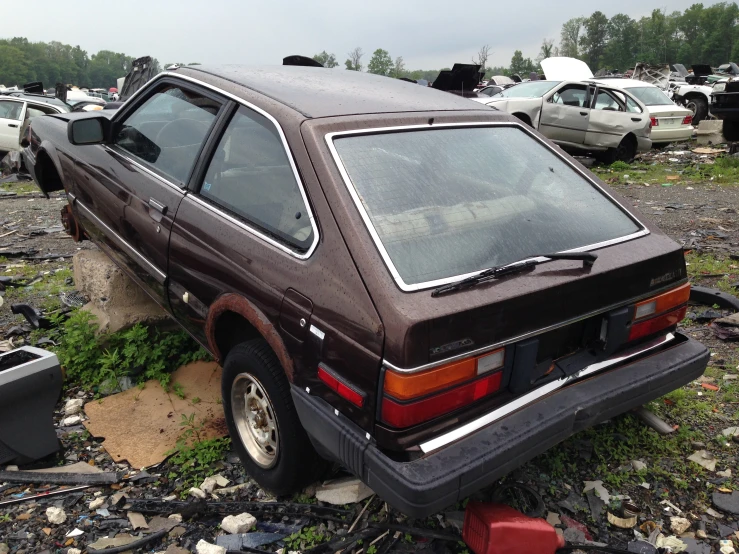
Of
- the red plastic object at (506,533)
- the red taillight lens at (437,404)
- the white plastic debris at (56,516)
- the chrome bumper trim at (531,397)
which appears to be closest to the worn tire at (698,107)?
the chrome bumper trim at (531,397)

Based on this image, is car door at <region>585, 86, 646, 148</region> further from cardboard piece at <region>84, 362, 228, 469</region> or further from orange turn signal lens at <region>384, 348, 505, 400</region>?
orange turn signal lens at <region>384, 348, 505, 400</region>

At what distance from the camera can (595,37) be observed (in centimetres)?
11169

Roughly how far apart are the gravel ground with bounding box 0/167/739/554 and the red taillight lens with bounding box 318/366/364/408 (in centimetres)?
77

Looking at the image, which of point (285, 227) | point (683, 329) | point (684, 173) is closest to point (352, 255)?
point (285, 227)

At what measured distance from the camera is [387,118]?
8.85ft

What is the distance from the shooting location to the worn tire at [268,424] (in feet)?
8.33

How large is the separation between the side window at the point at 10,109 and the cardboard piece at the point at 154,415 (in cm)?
1165

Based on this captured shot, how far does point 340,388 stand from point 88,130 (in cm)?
254

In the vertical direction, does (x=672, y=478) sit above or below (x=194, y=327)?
below

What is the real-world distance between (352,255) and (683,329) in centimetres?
330

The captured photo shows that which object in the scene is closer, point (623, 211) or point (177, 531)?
point (177, 531)

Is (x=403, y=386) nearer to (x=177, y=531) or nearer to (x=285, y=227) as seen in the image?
(x=285, y=227)

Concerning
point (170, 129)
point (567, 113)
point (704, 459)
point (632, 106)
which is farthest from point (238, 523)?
point (632, 106)

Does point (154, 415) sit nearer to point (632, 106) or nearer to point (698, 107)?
point (632, 106)
